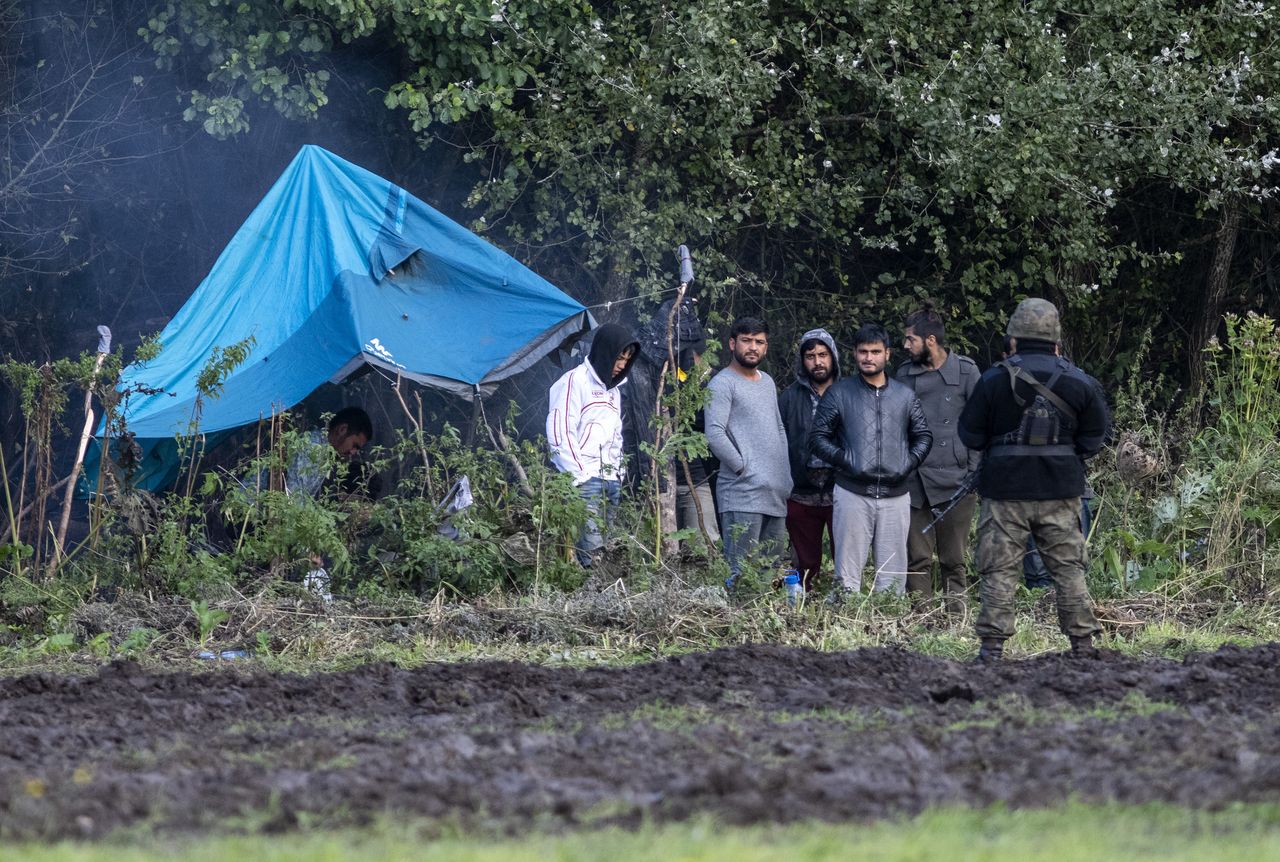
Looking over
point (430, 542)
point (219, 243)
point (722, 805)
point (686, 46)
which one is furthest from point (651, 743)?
point (219, 243)

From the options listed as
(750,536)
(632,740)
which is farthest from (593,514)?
(632,740)

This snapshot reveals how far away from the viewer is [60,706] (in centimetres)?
652

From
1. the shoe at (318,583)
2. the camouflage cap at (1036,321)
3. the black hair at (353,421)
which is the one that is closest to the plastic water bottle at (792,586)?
the camouflage cap at (1036,321)

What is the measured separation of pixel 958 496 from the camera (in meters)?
9.27

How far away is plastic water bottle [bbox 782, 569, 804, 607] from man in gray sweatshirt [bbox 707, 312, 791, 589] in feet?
0.77

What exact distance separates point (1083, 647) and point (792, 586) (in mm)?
1899

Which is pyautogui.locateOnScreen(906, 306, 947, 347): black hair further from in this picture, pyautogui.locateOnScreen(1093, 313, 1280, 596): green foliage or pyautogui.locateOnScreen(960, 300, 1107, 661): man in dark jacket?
pyautogui.locateOnScreen(960, 300, 1107, 661): man in dark jacket

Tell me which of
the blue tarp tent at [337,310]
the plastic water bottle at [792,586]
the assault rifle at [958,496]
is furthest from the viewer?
the blue tarp tent at [337,310]

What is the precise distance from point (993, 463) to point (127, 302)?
27.3 feet

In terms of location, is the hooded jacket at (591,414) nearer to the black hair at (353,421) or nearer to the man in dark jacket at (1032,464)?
the black hair at (353,421)

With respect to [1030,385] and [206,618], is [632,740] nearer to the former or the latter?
[1030,385]

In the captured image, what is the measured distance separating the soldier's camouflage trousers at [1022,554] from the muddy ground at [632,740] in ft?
1.35

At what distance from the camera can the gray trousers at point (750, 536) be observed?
9.43 m

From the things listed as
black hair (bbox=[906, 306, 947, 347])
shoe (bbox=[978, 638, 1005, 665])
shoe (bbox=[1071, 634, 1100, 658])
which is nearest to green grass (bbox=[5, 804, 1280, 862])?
shoe (bbox=[1071, 634, 1100, 658])
